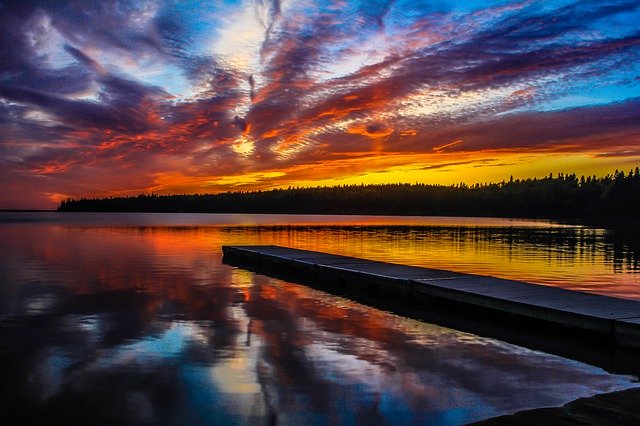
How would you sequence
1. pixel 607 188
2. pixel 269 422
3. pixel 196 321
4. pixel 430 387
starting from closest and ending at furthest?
pixel 269 422 → pixel 430 387 → pixel 196 321 → pixel 607 188

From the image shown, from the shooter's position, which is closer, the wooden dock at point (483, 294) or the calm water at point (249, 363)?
the calm water at point (249, 363)

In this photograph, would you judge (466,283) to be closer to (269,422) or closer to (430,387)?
(430,387)

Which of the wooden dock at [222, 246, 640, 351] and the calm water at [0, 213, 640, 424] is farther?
the wooden dock at [222, 246, 640, 351]

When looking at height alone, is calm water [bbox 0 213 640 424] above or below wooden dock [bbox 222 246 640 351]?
below

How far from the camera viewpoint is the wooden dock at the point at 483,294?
33.9 feet

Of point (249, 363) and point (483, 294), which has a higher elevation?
point (483, 294)

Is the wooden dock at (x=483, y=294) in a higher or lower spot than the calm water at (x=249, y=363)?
higher

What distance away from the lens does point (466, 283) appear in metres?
15.1

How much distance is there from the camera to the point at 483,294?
13.0m

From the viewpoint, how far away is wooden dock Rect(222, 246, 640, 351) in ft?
33.9

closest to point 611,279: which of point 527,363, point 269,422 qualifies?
point 527,363

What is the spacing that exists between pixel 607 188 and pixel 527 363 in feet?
472

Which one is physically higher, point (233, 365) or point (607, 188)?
point (607, 188)

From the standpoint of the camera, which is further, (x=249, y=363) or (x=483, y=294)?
(x=483, y=294)
